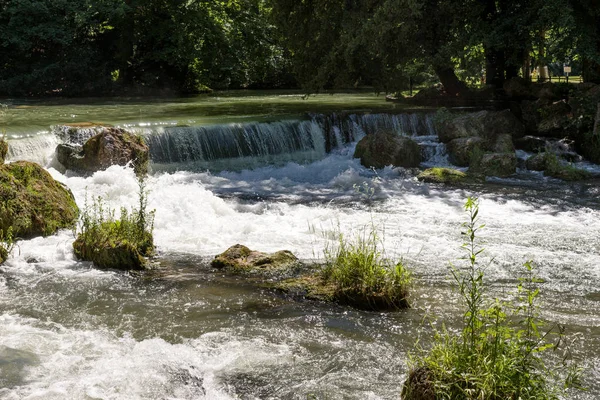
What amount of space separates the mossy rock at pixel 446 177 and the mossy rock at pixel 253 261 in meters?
6.93

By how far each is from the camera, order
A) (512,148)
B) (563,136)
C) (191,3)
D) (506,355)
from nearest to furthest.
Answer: (506,355) → (512,148) → (563,136) → (191,3)

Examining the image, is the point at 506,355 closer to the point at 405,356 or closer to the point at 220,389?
the point at 405,356

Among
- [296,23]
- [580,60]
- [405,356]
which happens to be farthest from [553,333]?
[296,23]

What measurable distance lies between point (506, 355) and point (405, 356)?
5.19 ft

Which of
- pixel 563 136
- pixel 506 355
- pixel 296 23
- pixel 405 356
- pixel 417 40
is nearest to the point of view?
pixel 506 355

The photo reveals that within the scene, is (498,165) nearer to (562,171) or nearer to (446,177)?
(562,171)

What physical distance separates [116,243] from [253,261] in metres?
1.77

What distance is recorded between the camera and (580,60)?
18953mm

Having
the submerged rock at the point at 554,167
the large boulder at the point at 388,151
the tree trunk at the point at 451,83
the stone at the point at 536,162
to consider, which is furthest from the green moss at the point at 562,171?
the tree trunk at the point at 451,83

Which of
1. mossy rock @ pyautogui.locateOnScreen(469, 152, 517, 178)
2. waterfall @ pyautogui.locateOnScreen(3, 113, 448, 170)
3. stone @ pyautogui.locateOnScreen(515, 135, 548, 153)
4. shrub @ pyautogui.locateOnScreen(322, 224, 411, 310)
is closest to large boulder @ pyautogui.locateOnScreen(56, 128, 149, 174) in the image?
waterfall @ pyautogui.locateOnScreen(3, 113, 448, 170)

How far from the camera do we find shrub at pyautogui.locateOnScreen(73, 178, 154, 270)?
8.48 m

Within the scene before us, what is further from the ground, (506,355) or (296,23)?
(296,23)

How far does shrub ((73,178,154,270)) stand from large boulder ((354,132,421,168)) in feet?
28.7

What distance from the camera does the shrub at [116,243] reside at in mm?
8477
